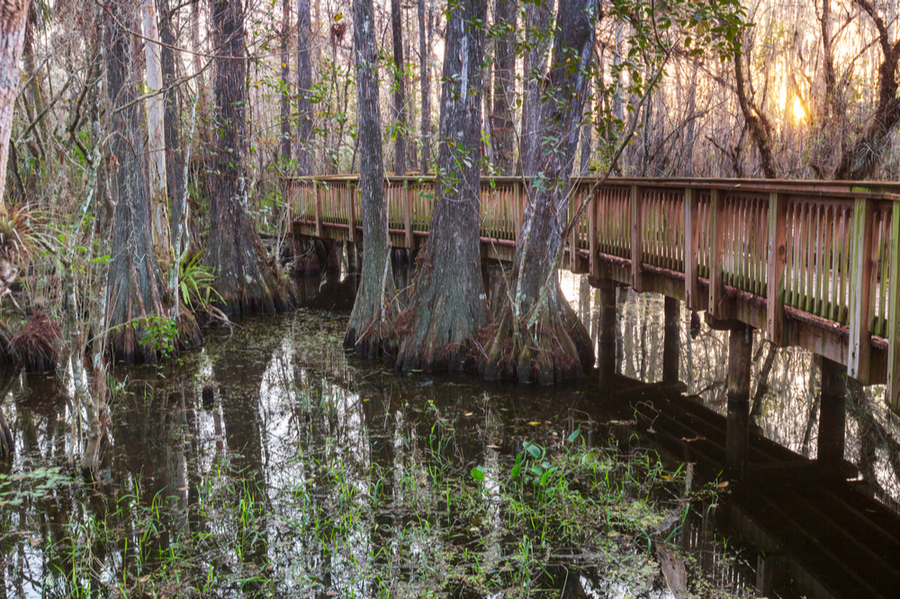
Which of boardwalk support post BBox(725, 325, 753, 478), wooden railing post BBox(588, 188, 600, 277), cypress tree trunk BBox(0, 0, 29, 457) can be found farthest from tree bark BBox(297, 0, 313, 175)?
cypress tree trunk BBox(0, 0, 29, 457)

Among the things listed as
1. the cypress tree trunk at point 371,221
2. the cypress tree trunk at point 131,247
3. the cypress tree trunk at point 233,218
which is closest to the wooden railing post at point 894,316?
the cypress tree trunk at point 371,221

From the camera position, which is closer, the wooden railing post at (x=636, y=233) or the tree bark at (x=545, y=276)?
the wooden railing post at (x=636, y=233)

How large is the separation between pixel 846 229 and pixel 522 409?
419 centimetres

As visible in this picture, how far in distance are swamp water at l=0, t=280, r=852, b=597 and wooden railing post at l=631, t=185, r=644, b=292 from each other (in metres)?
1.59

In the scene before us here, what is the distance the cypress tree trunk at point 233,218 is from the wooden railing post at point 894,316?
1195 centimetres

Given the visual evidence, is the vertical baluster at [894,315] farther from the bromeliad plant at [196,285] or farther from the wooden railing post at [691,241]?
the bromeliad plant at [196,285]

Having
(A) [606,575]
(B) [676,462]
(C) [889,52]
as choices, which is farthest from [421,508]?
(C) [889,52]

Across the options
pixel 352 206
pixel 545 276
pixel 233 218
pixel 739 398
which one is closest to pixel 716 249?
pixel 739 398

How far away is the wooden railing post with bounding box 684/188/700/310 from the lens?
25.2ft

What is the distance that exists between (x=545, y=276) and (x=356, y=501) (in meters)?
4.69

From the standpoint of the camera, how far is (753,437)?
25.1 feet

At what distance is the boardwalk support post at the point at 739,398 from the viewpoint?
7.35 meters

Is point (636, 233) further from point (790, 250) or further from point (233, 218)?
point (233, 218)

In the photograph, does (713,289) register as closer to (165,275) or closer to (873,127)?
(873,127)
